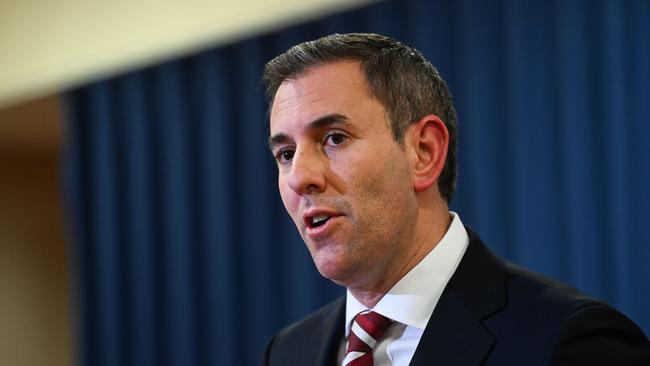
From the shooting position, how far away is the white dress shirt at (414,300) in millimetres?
1517

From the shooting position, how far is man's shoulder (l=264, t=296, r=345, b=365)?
171cm

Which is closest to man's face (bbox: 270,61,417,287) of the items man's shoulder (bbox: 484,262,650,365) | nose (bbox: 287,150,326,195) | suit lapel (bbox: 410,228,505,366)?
nose (bbox: 287,150,326,195)

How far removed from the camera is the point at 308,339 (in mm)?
1769

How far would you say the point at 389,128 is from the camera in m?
1.52

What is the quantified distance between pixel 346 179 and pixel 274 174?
6.48 feet

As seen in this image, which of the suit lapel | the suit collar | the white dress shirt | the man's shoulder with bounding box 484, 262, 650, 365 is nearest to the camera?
the man's shoulder with bounding box 484, 262, 650, 365

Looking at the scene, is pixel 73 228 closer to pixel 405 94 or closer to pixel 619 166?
pixel 619 166

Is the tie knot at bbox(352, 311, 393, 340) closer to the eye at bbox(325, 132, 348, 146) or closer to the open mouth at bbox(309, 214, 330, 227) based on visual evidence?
the open mouth at bbox(309, 214, 330, 227)

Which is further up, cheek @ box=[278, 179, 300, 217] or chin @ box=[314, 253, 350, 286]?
cheek @ box=[278, 179, 300, 217]

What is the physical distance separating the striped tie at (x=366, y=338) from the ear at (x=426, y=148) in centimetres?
22

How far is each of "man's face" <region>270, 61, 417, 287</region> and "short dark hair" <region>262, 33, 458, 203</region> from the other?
2 centimetres

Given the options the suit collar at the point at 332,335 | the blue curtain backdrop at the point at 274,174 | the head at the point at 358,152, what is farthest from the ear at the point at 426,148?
the blue curtain backdrop at the point at 274,174

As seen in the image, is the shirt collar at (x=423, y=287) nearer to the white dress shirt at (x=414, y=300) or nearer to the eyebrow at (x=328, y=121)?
the white dress shirt at (x=414, y=300)

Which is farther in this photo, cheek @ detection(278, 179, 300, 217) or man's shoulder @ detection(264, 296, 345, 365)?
man's shoulder @ detection(264, 296, 345, 365)
